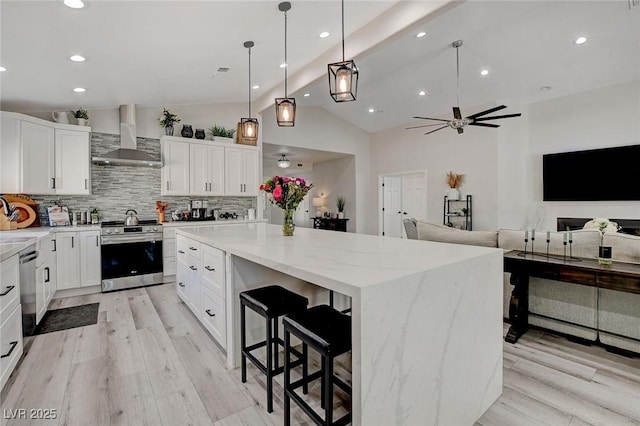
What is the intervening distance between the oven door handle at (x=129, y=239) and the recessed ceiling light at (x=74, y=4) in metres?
3.00

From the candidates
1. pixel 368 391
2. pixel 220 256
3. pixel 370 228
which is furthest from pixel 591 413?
pixel 370 228

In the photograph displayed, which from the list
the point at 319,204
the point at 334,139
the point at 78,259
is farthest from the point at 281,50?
the point at 319,204

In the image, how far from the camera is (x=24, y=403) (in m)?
1.87

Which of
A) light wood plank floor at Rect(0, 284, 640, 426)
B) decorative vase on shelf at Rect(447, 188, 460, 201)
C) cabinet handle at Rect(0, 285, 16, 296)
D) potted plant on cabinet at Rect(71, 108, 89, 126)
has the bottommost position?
light wood plank floor at Rect(0, 284, 640, 426)

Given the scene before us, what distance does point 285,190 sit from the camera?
8.16ft

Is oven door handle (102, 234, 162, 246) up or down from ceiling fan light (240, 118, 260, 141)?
down

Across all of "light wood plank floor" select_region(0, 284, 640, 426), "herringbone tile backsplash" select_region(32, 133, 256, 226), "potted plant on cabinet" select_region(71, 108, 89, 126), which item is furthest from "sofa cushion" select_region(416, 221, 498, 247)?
"potted plant on cabinet" select_region(71, 108, 89, 126)

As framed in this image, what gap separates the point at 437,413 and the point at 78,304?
422 cm

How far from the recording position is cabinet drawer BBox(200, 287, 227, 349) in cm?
235

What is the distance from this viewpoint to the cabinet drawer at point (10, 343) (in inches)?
76.6

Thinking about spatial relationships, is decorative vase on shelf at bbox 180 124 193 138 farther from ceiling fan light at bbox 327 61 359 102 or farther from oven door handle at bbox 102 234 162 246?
ceiling fan light at bbox 327 61 359 102

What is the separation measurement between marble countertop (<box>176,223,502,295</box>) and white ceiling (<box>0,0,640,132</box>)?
1.99 metres

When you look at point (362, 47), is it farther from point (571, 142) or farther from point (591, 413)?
point (571, 142)

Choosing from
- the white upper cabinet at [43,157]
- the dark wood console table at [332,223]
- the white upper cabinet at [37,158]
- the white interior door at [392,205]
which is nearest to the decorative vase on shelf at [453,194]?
the white interior door at [392,205]
